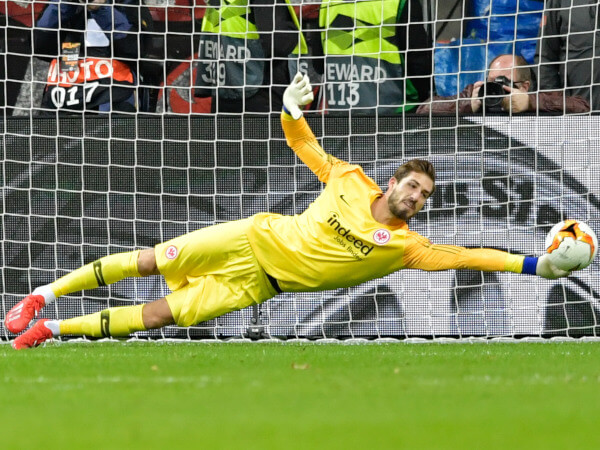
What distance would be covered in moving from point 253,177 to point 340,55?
4.08 feet

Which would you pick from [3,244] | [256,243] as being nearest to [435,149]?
[256,243]

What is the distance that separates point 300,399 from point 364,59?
481cm

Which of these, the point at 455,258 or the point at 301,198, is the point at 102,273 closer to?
the point at 301,198

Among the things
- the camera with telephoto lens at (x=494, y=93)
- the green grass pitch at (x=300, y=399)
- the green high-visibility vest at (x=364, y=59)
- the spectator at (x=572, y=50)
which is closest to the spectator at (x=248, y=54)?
the green high-visibility vest at (x=364, y=59)

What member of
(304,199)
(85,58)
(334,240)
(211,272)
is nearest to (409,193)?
(334,240)

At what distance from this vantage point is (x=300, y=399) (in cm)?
404

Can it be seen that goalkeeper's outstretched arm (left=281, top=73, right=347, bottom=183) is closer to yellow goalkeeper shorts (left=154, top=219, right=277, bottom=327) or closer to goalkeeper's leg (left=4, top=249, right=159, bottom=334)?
yellow goalkeeper shorts (left=154, top=219, right=277, bottom=327)

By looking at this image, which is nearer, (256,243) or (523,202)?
(256,243)

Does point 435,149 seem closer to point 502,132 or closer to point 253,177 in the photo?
point 502,132

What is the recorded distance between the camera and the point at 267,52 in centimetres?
848

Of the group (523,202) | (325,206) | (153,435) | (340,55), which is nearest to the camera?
(153,435)

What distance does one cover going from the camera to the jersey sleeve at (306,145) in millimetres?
6746

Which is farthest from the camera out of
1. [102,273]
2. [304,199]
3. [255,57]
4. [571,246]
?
[255,57]

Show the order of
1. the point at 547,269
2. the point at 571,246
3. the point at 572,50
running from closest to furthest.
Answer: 1. the point at 571,246
2. the point at 547,269
3. the point at 572,50
